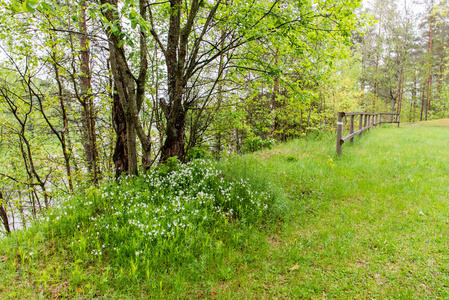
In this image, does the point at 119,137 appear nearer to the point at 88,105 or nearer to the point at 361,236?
the point at 88,105

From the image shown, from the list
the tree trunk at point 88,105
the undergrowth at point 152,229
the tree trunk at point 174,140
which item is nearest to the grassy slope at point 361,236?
the undergrowth at point 152,229

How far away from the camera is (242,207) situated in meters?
3.89

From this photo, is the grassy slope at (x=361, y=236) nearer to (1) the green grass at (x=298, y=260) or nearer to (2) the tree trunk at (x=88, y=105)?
(1) the green grass at (x=298, y=260)

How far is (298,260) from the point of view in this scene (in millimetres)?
2877

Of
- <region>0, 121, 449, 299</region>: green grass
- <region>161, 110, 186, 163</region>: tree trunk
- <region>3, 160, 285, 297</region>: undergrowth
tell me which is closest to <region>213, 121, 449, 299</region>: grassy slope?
<region>0, 121, 449, 299</region>: green grass

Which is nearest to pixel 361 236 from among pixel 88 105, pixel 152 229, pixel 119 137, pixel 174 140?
pixel 152 229

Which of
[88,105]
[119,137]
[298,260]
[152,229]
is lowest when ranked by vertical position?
[298,260]

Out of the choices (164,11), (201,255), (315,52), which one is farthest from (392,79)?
(201,255)

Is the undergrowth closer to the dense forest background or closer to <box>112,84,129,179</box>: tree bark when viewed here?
the dense forest background

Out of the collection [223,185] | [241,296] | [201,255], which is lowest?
[241,296]

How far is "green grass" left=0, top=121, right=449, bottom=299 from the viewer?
233 cm

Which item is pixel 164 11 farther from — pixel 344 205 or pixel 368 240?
pixel 368 240

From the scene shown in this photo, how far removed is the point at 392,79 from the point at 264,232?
1252 inches

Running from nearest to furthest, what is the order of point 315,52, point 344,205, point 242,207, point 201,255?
1. point 201,255
2. point 242,207
3. point 344,205
4. point 315,52
